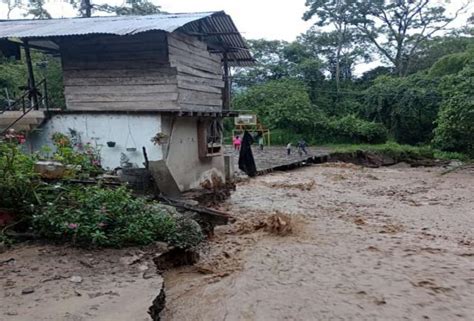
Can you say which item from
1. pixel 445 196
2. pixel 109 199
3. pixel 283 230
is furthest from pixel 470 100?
pixel 109 199

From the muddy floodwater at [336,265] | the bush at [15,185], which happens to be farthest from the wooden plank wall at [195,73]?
the bush at [15,185]

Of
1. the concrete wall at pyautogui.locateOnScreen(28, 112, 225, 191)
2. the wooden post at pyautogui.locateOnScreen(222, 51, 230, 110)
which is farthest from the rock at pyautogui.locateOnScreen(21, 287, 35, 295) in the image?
the wooden post at pyautogui.locateOnScreen(222, 51, 230, 110)

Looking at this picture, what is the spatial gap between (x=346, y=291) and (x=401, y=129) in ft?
88.1

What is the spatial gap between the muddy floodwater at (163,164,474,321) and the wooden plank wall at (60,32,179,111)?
3.61m

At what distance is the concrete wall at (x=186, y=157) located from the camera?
9852 millimetres

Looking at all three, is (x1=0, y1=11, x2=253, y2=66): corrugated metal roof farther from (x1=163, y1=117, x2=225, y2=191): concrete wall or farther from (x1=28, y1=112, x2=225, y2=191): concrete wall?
(x1=163, y1=117, x2=225, y2=191): concrete wall

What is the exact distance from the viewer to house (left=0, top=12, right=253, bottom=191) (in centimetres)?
920

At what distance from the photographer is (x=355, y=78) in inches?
1415

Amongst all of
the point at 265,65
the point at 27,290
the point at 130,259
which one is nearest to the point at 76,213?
the point at 130,259

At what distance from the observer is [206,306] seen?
4.98m

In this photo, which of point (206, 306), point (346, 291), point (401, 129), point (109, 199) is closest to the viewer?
point (206, 306)

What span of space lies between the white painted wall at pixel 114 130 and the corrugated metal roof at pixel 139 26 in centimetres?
191

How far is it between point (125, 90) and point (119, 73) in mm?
435

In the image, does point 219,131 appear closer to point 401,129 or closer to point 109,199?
point 109,199
